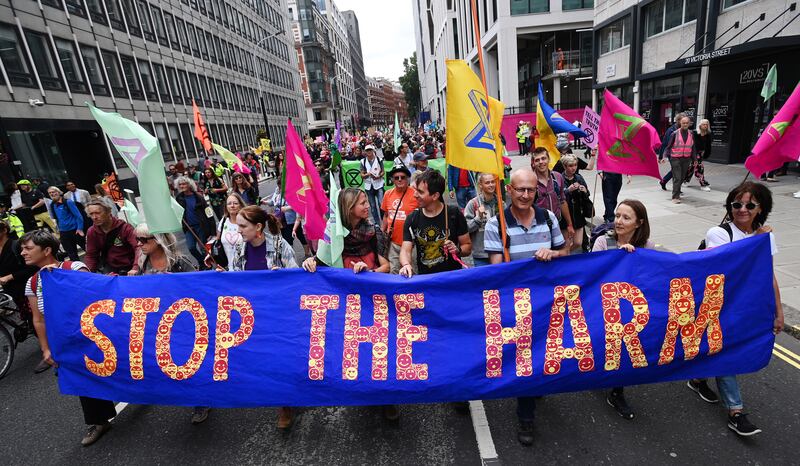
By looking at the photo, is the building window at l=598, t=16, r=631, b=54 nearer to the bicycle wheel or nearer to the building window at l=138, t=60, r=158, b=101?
the bicycle wheel

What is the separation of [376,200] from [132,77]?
2360cm

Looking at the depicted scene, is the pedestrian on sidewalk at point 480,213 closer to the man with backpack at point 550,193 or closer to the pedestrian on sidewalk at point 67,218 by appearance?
the man with backpack at point 550,193

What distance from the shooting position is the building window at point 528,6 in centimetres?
3001

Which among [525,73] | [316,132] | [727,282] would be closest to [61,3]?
[727,282]

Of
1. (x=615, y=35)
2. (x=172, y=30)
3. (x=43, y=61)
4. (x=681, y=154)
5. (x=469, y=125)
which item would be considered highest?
(x=172, y=30)

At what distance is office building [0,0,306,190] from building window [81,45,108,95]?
5 cm

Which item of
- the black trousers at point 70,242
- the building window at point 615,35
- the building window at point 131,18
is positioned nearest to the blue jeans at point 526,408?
the black trousers at point 70,242

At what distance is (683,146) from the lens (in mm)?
9711

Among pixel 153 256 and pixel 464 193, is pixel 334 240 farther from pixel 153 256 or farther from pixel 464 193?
pixel 464 193

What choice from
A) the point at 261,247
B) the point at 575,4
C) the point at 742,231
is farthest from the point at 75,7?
the point at 575,4

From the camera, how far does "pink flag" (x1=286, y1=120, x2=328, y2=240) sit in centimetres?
427

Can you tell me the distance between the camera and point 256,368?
320 centimetres

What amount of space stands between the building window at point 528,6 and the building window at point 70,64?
90.8 ft

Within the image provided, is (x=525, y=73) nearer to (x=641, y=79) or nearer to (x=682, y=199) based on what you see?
(x=641, y=79)
